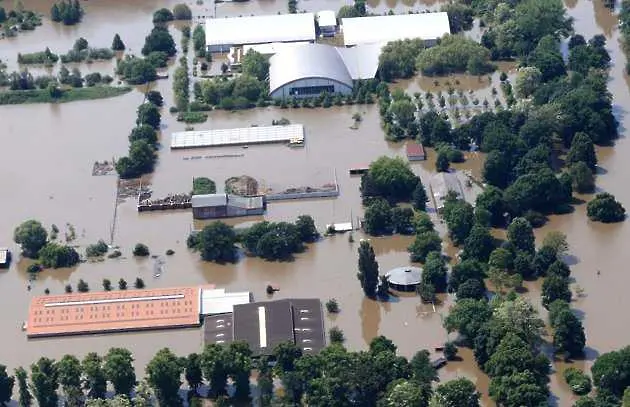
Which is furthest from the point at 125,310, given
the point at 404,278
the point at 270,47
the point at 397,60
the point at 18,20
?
the point at 18,20

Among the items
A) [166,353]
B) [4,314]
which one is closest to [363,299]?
[166,353]

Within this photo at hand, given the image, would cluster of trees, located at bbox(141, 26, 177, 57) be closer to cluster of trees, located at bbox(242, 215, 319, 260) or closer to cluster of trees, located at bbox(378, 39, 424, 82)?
cluster of trees, located at bbox(378, 39, 424, 82)

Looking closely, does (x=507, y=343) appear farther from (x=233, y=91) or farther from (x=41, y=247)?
(x=233, y=91)

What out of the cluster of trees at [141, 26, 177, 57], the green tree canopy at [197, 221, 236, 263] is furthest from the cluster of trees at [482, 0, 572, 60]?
the green tree canopy at [197, 221, 236, 263]

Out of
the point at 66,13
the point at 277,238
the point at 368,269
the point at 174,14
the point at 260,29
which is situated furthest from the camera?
the point at 66,13

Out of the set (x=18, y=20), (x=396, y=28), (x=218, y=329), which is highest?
(x=396, y=28)

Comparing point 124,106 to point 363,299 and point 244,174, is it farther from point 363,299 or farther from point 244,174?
point 363,299
